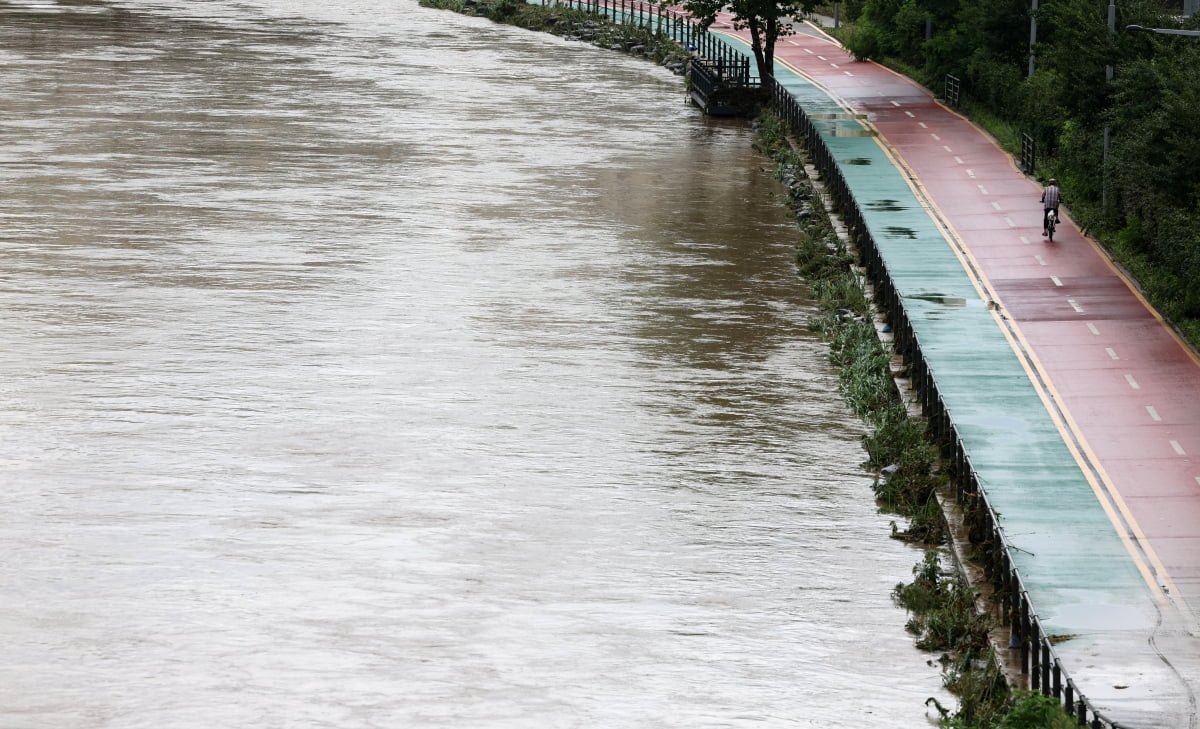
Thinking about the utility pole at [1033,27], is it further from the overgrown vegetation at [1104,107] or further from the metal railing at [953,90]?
the metal railing at [953,90]

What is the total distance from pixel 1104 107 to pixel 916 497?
24486mm

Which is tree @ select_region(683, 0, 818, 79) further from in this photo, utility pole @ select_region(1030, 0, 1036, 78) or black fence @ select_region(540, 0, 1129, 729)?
Result: utility pole @ select_region(1030, 0, 1036, 78)

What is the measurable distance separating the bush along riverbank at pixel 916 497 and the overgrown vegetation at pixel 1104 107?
6524 millimetres

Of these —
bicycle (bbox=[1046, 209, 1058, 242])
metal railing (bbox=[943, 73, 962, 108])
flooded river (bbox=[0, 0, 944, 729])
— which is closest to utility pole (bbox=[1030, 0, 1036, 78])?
metal railing (bbox=[943, 73, 962, 108])

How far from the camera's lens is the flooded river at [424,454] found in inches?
893

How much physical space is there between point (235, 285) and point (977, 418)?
756 inches

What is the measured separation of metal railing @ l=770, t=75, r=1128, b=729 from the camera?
1973cm

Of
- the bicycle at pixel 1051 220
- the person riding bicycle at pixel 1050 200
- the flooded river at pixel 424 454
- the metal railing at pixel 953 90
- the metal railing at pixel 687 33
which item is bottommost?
the flooded river at pixel 424 454

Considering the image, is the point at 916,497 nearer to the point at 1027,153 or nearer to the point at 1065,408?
the point at 1065,408

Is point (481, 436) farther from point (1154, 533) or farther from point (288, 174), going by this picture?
point (288, 174)

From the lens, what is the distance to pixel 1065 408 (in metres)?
31.1

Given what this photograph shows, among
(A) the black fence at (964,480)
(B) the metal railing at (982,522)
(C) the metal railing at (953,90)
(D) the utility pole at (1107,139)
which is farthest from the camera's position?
(C) the metal railing at (953,90)

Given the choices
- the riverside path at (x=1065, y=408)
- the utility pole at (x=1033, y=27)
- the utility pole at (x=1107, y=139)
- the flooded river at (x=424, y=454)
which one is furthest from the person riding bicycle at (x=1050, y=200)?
the utility pole at (x=1033, y=27)

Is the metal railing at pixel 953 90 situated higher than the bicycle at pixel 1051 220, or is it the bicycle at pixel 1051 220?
the metal railing at pixel 953 90
